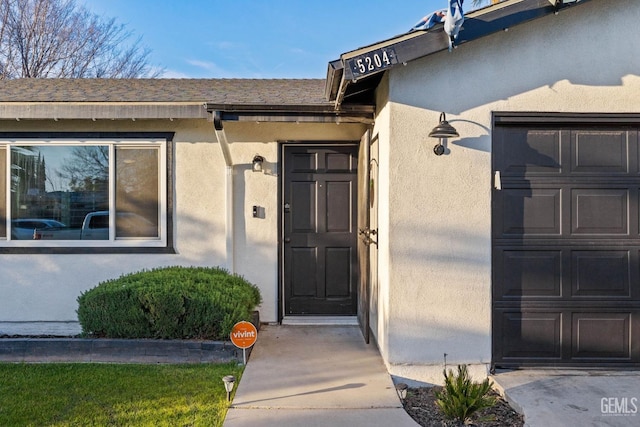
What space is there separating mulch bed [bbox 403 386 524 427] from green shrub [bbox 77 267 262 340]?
1868 millimetres

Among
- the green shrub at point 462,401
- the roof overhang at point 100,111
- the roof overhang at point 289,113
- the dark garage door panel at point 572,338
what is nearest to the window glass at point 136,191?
the roof overhang at point 100,111

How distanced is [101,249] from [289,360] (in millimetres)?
2814

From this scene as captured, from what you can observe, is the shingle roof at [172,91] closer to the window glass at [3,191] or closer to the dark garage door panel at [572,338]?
the window glass at [3,191]

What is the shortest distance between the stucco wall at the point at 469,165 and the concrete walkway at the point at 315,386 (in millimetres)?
434

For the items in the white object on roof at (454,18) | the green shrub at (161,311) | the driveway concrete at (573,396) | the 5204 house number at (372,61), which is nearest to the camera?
the driveway concrete at (573,396)

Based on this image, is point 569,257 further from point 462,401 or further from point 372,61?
point 372,61

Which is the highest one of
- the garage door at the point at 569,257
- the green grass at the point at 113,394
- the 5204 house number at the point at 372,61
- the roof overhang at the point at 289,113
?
the 5204 house number at the point at 372,61

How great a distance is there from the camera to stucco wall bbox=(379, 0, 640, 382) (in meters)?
3.91

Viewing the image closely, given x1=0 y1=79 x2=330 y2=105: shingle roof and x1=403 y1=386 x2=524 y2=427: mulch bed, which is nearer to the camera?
x1=403 y1=386 x2=524 y2=427: mulch bed

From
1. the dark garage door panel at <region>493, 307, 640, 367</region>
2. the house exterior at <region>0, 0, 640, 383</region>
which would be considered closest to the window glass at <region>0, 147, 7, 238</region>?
the house exterior at <region>0, 0, 640, 383</region>

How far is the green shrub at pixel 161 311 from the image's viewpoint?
4.40m

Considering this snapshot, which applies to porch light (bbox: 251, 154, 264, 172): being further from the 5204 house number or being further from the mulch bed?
the mulch bed

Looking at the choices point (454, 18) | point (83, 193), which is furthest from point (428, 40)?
point (83, 193)

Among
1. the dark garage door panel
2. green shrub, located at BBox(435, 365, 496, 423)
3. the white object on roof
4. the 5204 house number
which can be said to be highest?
the white object on roof
